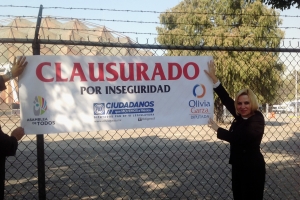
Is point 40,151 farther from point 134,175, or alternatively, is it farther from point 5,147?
point 134,175

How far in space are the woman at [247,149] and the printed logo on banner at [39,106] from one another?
1680 mm

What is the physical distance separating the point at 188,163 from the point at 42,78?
6.20 meters

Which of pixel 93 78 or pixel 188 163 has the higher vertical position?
pixel 93 78

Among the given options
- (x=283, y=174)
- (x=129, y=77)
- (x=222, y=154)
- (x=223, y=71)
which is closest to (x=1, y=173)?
(x=129, y=77)

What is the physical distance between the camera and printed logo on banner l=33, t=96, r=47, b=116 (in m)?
3.46

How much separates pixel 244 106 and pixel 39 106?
1906 mm

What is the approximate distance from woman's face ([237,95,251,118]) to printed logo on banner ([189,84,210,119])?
0.50 m

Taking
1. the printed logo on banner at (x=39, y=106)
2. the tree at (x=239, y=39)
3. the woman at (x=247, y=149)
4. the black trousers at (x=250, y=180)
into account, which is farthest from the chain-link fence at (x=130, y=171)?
the tree at (x=239, y=39)

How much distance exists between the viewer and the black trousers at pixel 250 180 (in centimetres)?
335

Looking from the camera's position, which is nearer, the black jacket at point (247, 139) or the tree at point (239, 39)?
the black jacket at point (247, 139)

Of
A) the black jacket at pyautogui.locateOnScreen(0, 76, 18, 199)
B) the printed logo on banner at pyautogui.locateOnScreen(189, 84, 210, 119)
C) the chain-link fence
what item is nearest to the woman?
the printed logo on banner at pyautogui.locateOnScreen(189, 84, 210, 119)

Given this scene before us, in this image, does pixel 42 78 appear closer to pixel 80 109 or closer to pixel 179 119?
pixel 80 109

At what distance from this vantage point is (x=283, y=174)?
7.54 metres

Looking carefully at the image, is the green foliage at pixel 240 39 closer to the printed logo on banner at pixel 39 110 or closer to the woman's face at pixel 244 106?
the woman's face at pixel 244 106
